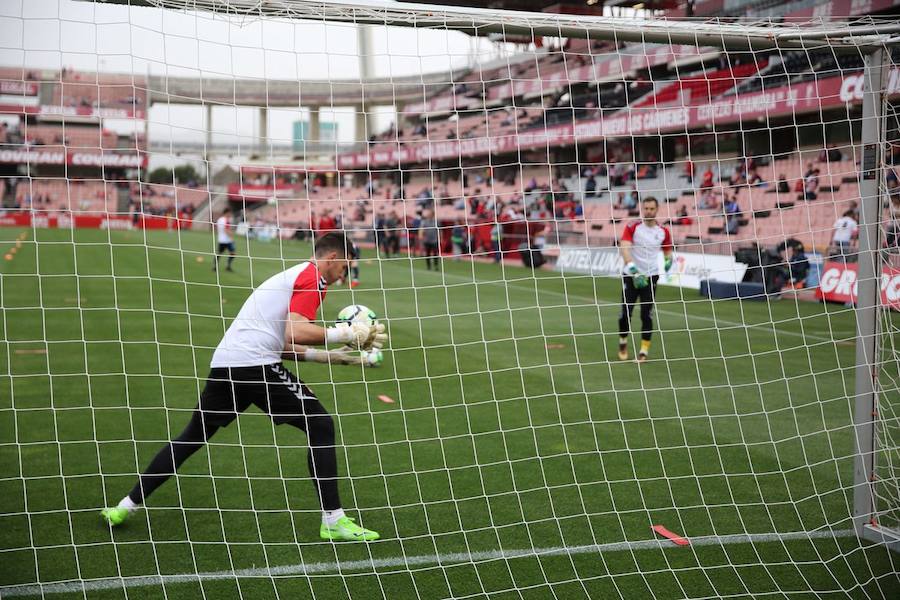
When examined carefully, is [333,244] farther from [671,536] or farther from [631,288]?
[631,288]

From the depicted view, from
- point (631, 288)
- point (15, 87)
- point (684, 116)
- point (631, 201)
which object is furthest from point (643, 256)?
point (15, 87)

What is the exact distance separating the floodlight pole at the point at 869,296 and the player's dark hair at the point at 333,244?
2.88 metres

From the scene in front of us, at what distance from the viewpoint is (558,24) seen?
4430mm

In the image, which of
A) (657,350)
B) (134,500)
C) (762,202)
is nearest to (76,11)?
(134,500)

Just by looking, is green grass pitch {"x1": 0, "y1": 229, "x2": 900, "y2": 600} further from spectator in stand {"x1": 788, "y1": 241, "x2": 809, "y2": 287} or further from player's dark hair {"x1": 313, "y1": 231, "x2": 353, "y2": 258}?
spectator in stand {"x1": 788, "y1": 241, "x2": 809, "y2": 287}

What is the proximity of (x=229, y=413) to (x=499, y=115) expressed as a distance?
116 feet

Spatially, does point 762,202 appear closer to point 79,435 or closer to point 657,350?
point 657,350

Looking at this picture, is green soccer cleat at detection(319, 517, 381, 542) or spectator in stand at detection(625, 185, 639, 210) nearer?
green soccer cleat at detection(319, 517, 381, 542)

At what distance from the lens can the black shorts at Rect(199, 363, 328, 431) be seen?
4551mm

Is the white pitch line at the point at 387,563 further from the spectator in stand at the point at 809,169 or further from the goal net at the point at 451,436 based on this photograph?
the spectator in stand at the point at 809,169

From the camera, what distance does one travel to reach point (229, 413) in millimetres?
4594

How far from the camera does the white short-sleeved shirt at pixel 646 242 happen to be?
9547mm

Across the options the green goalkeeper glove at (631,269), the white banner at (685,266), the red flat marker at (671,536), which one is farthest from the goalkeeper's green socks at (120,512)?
the white banner at (685,266)

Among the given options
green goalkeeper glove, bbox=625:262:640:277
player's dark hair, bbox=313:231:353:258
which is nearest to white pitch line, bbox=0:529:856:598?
Result: player's dark hair, bbox=313:231:353:258
